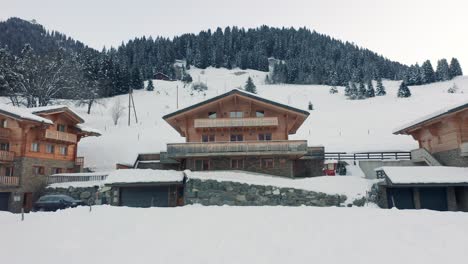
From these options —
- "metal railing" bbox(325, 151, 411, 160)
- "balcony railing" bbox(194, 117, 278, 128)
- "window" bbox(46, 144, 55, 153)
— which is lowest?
"metal railing" bbox(325, 151, 411, 160)

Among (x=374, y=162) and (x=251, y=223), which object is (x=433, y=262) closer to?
(x=251, y=223)

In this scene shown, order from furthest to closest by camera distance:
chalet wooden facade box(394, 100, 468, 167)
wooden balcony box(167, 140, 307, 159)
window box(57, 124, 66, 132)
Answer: window box(57, 124, 66, 132) → wooden balcony box(167, 140, 307, 159) → chalet wooden facade box(394, 100, 468, 167)

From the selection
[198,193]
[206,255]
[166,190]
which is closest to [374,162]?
[198,193]

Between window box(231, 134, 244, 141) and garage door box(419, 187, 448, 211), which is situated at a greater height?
window box(231, 134, 244, 141)

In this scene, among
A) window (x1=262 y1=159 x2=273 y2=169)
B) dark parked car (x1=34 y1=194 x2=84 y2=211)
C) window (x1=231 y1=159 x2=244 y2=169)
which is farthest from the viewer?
window (x1=231 y1=159 x2=244 y2=169)

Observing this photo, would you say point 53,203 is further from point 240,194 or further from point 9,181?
point 240,194

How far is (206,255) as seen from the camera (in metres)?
9.65

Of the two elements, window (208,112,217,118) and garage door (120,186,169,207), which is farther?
window (208,112,217,118)

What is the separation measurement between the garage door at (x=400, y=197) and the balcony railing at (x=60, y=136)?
114 feet

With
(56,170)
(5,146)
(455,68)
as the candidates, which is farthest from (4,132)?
(455,68)

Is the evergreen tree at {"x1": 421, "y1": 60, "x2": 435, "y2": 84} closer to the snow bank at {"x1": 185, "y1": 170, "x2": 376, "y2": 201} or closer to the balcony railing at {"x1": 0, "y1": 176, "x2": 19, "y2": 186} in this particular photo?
the snow bank at {"x1": 185, "y1": 170, "x2": 376, "y2": 201}

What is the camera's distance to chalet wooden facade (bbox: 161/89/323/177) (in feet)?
99.9

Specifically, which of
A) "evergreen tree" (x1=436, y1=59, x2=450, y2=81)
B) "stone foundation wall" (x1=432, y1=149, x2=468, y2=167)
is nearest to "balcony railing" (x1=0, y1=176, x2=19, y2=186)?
"stone foundation wall" (x1=432, y1=149, x2=468, y2=167)

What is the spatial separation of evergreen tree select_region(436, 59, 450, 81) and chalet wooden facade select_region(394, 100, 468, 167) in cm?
9401
